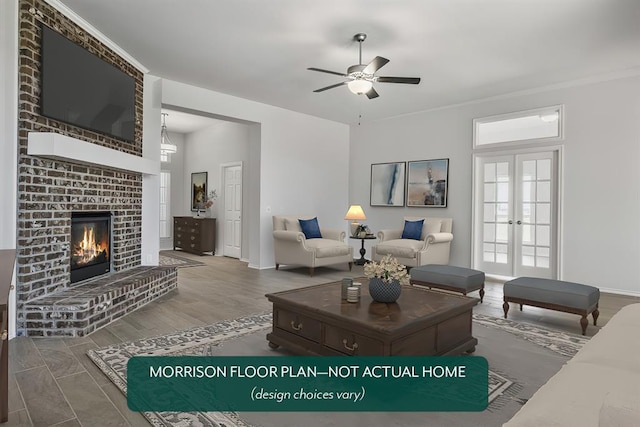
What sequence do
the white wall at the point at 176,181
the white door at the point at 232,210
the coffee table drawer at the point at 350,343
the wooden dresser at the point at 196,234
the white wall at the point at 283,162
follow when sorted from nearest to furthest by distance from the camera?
1. the coffee table drawer at the point at 350,343
2. the white wall at the point at 283,162
3. the white door at the point at 232,210
4. the wooden dresser at the point at 196,234
5. the white wall at the point at 176,181

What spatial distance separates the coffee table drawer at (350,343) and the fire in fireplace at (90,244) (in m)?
2.87

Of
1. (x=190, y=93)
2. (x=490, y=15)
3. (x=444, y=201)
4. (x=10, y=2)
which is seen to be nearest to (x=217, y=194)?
(x=190, y=93)

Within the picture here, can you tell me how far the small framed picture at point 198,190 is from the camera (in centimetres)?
912

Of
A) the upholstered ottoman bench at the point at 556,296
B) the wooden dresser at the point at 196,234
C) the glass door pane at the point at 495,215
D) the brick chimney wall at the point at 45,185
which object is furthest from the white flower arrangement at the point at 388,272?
the wooden dresser at the point at 196,234

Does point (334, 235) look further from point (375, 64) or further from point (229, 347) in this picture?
point (229, 347)

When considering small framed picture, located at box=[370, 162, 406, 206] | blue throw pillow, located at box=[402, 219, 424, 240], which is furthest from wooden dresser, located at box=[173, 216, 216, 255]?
blue throw pillow, located at box=[402, 219, 424, 240]

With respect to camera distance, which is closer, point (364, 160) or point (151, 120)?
point (151, 120)

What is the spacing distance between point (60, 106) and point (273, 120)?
12.3 ft

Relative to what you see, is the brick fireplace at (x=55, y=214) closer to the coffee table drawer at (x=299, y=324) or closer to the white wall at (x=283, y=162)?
the coffee table drawer at (x=299, y=324)

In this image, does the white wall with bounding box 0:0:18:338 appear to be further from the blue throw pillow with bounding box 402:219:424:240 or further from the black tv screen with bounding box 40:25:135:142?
the blue throw pillow with bounding box 402:219:424:240

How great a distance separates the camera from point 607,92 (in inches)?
199

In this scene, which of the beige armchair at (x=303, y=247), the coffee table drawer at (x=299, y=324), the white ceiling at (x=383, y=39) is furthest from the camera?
the beige armchair at (x=303, y=247)

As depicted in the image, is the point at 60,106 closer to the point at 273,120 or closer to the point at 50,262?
the point at 50,262

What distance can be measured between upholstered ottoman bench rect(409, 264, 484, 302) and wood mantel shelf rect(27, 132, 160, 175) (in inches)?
140
